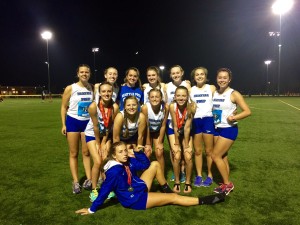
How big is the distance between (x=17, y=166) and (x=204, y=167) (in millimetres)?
4249

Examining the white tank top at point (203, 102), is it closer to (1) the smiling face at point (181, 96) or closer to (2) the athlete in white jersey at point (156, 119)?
(1) the smiling face at point (181, 96)

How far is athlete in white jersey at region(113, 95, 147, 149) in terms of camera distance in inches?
169

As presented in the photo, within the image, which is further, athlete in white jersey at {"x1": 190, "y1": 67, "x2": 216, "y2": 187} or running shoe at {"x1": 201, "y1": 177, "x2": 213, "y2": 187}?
running shoe at {"x1": 201, "y1": 177, "x2": 213, "y2": 187}

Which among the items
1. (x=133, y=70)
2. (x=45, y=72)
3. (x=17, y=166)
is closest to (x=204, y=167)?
(x=133, y=70)

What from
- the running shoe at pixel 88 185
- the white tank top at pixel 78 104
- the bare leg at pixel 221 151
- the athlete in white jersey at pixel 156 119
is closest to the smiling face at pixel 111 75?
the white tank top at pixel 78 104

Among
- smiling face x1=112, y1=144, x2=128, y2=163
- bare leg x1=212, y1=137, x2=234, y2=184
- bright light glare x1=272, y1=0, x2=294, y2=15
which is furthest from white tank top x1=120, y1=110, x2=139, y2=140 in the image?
bright light glare x1=272, y1=0, x2=294, y2=15

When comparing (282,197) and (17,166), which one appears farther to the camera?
(17,166)

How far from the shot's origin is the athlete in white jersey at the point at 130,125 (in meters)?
4.29

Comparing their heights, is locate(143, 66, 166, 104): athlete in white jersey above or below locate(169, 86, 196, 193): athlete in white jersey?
above

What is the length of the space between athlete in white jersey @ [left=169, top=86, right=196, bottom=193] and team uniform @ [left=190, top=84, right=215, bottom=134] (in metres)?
0.23

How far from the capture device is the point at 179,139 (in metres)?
4.98

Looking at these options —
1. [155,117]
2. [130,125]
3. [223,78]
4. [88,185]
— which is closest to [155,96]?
[155,117]

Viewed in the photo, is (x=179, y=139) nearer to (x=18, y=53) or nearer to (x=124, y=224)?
(x=124, y=224)

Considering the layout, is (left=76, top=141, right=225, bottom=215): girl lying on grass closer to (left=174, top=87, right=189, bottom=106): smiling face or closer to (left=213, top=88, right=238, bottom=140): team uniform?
(left=213, top=88, right=238, bottom=140): team uniform
